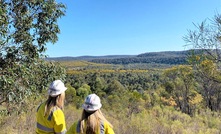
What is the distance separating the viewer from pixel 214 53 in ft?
9.44

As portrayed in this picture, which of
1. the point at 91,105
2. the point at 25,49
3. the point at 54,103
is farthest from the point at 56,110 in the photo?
the point at 25,49

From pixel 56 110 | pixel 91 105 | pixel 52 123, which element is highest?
pixel 91 105

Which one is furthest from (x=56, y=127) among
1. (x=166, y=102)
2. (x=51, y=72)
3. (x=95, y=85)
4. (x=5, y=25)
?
(x=95, y=85)

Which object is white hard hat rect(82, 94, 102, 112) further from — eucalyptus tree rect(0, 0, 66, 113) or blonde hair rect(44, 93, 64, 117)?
eucalyptus tree rect(0, 0, 66, 113)

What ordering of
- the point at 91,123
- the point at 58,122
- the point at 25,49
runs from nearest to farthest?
the point at 91,123
the point at 58,122
the point at 25,49

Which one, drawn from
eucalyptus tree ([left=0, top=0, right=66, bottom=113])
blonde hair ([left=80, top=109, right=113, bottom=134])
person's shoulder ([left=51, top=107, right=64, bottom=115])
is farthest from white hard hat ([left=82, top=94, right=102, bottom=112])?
eucalyptus tree ([left=0, top=0, right=66, bottom=113])

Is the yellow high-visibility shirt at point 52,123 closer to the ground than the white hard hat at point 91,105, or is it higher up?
closer to the ground

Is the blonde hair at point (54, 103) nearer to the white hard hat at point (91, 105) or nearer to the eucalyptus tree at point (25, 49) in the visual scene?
the white hard hat at point (91, 105)

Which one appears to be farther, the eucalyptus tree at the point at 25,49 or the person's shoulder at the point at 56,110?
the eucalyptus tree at the point at 25,49

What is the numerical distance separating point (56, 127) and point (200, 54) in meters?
3.11

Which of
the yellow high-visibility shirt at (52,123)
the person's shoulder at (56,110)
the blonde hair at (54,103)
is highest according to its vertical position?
the blonde hair at (54,103)

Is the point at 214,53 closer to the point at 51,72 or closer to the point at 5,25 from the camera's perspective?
the point at 51,72

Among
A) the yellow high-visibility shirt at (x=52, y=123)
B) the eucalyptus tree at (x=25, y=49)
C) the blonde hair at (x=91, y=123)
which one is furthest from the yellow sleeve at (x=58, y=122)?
the eucalyptus tree at (x=25, y=49)

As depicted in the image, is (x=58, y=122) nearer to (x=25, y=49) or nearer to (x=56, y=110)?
(x=56, y=110)
